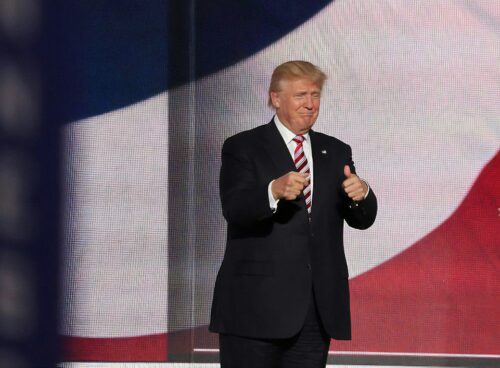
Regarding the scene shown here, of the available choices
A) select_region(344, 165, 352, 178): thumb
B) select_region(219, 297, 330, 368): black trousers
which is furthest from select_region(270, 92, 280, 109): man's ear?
select_region(219, 297, 330, 368): black trousers

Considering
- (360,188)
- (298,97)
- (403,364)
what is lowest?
(403,364)

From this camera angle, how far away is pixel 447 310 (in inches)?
→ 164

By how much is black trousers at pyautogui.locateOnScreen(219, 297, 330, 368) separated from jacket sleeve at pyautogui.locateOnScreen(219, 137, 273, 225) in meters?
0.32

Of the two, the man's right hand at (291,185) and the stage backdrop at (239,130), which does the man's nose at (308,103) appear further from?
the stage backdrop at (239,130)

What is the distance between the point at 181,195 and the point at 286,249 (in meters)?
1.47

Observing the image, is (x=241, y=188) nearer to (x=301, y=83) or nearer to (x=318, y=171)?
(x=318, y=171)

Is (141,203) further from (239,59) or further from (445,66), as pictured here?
(445,66)

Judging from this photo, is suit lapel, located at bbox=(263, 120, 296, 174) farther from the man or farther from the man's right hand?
the man's right hand

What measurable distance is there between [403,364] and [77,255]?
1.47 meters

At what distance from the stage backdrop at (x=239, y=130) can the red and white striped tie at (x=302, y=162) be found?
1.34m

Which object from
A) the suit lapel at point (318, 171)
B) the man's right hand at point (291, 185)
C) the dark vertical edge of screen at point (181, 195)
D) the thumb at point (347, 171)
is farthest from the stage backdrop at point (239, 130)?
the man's right hand at point (291, 185)

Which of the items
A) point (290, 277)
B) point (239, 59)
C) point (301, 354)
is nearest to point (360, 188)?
point (290, 277)

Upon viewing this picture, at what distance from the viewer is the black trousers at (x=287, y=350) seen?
2721mm

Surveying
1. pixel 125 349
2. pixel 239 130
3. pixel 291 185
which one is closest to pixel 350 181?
pixel 291 185
